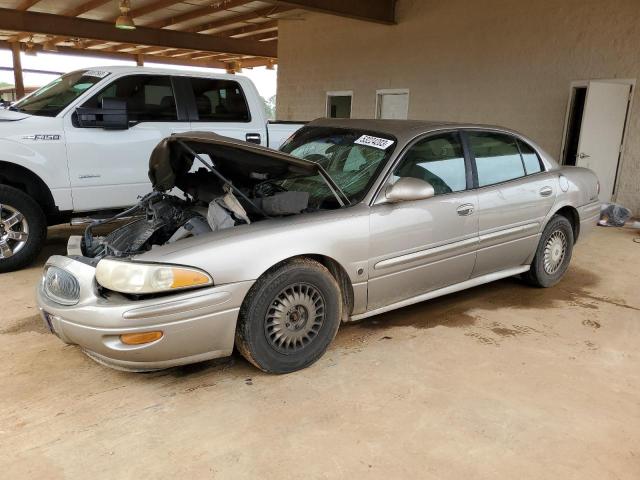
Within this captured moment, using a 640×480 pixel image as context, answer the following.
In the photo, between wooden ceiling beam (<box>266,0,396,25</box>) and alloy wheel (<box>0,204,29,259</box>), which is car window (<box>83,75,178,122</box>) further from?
wooden ceiling beam (<box>266,0,396,25</box>)

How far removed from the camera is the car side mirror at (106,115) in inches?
190

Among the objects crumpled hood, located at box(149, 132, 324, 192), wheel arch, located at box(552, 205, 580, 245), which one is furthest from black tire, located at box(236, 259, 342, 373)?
wheel arch, located at box(552, 205, 580, 245)

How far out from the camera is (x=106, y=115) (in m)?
4.89

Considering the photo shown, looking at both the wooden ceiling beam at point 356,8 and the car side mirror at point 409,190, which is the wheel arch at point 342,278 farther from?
the wooden ceiling beam at point 356,8

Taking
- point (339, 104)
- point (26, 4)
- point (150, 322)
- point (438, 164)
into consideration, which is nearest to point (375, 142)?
point (438, 164)

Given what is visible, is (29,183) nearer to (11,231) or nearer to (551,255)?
(11,231)

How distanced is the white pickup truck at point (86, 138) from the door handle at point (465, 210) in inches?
119

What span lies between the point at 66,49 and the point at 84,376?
882 inches

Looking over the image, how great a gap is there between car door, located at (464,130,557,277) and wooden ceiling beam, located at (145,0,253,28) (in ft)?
31.0

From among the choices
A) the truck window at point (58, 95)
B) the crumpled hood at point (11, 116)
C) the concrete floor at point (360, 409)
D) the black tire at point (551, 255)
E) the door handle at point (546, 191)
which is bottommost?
the concrete floor at point (360, 409)

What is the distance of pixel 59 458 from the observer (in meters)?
2.33

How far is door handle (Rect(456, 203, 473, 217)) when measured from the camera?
12.3 ft

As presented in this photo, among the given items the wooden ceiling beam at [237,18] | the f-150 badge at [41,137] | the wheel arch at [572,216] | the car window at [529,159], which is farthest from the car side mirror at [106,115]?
the wooden ceiling beam at [237,18]

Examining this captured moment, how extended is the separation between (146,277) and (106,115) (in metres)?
2.93
